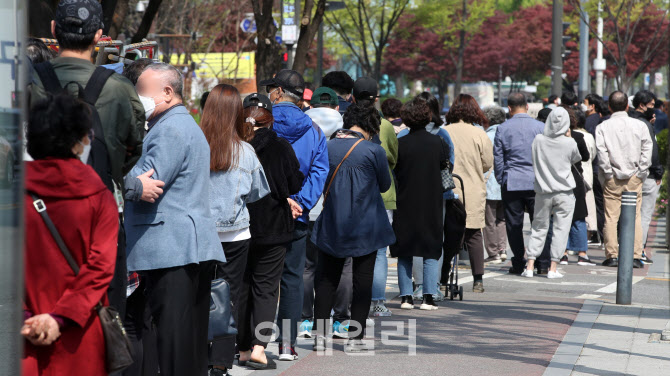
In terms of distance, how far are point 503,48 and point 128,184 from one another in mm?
64579

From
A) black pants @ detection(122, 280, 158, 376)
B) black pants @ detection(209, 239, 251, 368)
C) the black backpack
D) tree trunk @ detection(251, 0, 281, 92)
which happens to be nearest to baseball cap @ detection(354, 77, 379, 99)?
black pants @ detection(209, 239, 251, 368)

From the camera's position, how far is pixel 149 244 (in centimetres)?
487

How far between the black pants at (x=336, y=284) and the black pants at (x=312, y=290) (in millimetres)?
286

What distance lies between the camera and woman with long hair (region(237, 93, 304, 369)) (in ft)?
21.4

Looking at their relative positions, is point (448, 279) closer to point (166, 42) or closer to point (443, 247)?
point (443, 247)

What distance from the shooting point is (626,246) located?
30.4 ft

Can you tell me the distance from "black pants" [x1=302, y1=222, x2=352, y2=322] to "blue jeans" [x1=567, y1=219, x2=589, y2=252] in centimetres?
559

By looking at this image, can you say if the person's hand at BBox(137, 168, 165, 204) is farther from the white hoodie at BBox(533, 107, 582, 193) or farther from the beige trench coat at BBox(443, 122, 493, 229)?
the white hoodie at BBox(533, 107, 582, 193)

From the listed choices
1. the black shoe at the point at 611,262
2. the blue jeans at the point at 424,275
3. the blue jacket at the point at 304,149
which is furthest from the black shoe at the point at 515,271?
the blue jacket at the point at 304,149

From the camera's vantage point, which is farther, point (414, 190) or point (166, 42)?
point (166, 42)

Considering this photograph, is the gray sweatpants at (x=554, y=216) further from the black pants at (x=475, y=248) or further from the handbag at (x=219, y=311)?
the handbag at (x=219, y=311)

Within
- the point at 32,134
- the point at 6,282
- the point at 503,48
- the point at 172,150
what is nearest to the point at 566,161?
the point at 172,150

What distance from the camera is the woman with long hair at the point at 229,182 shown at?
19.3 feet

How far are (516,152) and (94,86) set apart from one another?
7.88 meters
